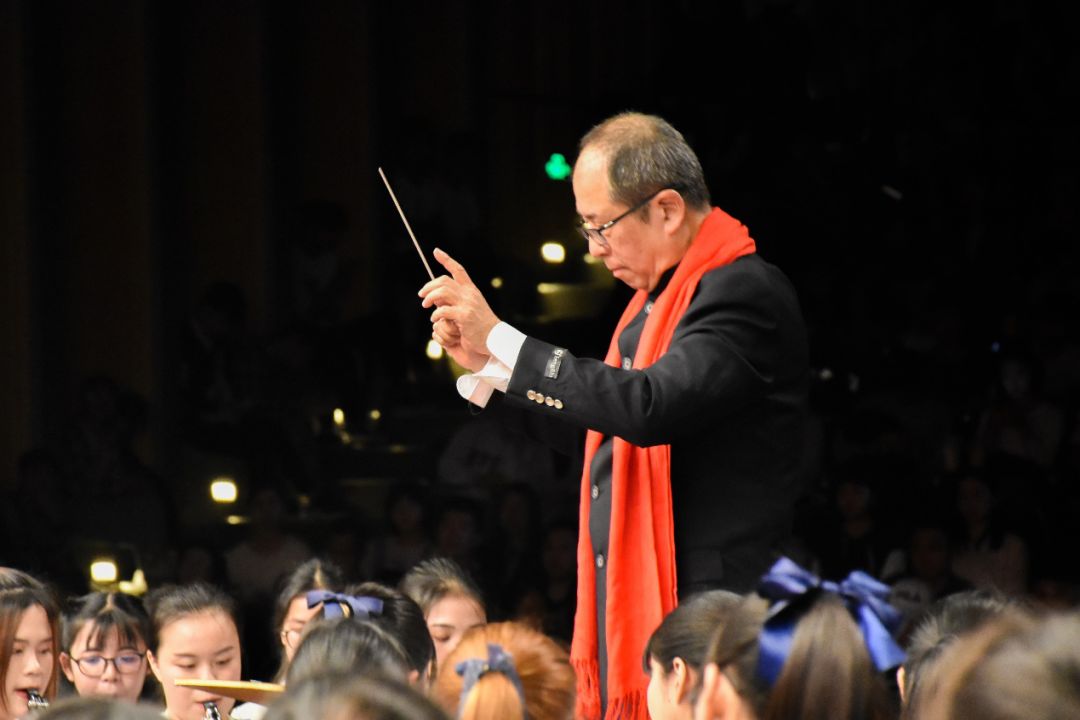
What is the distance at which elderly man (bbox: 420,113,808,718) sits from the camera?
240 cm

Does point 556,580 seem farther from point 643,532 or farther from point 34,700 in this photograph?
point 643,532

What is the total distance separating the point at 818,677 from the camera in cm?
167

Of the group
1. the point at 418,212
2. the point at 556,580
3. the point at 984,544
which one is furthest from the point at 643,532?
the point at 418,212

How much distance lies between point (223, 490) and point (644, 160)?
3291 millimetres

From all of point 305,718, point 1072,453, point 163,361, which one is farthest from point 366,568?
point 305,718

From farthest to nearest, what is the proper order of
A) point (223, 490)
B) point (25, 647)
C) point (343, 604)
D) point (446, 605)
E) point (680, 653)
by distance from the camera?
1. point (223, 490)
2. point (446, 605)
3. point (25, 647)
4. point (343, 604)
5. point (680, 653)

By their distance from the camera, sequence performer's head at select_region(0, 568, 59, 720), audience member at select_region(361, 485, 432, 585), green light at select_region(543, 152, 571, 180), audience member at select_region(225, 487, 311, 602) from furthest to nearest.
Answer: green light at select_region(543, 152, 571, 180)
audience member at select_region(361, 485, 432, 585)
audience member at select_region(225, 487, 311, 602)
performer's head at select_region(0, 568, 59, 720)

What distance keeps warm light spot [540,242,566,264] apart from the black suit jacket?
420 cm

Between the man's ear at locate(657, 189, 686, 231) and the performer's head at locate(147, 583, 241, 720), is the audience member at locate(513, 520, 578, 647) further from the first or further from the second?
the man's ear at locate(657, 189, 686, 231)

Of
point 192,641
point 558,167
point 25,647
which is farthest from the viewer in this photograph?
point 558,167

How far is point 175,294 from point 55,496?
3.10ft

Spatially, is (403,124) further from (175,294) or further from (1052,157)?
(1052,157)

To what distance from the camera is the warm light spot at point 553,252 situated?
6.74m

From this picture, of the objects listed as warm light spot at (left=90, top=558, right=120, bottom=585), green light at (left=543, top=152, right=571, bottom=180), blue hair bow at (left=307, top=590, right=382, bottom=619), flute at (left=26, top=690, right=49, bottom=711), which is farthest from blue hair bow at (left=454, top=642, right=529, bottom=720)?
green light at (left=543, top=152, right=571, bottom=180)
